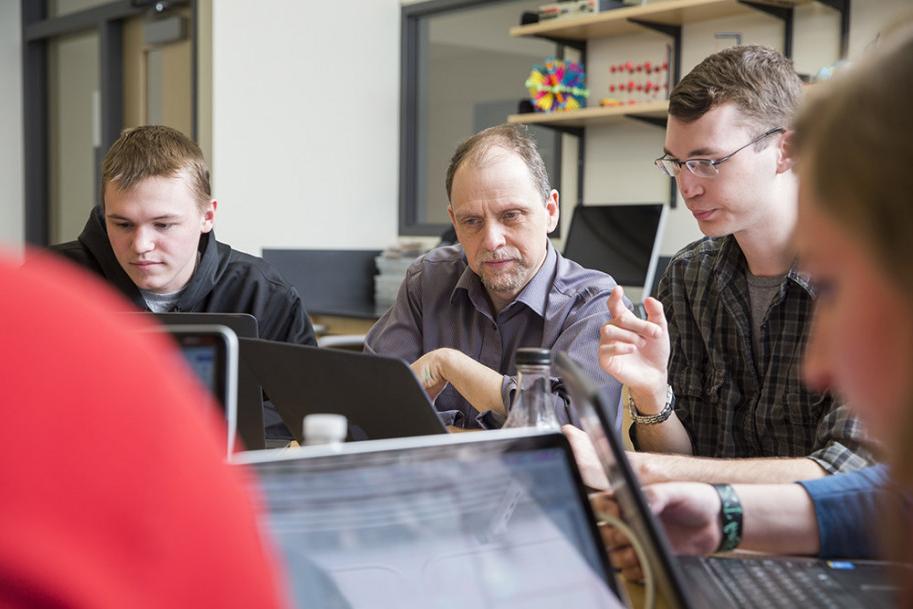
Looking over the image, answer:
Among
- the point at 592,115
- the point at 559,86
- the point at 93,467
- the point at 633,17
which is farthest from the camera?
the point at 559,86

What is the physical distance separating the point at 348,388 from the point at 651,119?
2.79 meters

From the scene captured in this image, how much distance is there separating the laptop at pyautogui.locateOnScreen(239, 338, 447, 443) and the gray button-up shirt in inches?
21.5

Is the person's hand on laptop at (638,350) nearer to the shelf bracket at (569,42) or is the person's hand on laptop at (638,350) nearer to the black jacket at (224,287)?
the black jacket at (224,287)

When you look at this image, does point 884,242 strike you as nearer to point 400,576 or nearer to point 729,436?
point 400,576

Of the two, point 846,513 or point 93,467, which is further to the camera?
point 846,513

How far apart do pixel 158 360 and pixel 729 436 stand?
5.15 ft

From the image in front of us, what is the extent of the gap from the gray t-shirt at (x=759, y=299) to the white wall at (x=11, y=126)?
471 centimetres

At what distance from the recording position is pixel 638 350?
1614 mm

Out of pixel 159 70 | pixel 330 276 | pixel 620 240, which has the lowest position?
pixel 330 276

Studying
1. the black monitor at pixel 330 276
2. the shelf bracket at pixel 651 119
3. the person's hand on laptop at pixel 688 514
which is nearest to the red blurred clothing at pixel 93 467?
the person's hand on laptop at pixel 688 514

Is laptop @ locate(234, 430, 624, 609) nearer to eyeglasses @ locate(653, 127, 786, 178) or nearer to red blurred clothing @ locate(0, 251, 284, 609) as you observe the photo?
red blurred clothing @ locate(0, 251, 284, 609)

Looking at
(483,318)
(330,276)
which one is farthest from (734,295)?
(330,276)

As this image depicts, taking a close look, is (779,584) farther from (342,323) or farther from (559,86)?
(342,323)

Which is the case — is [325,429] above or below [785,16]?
below
